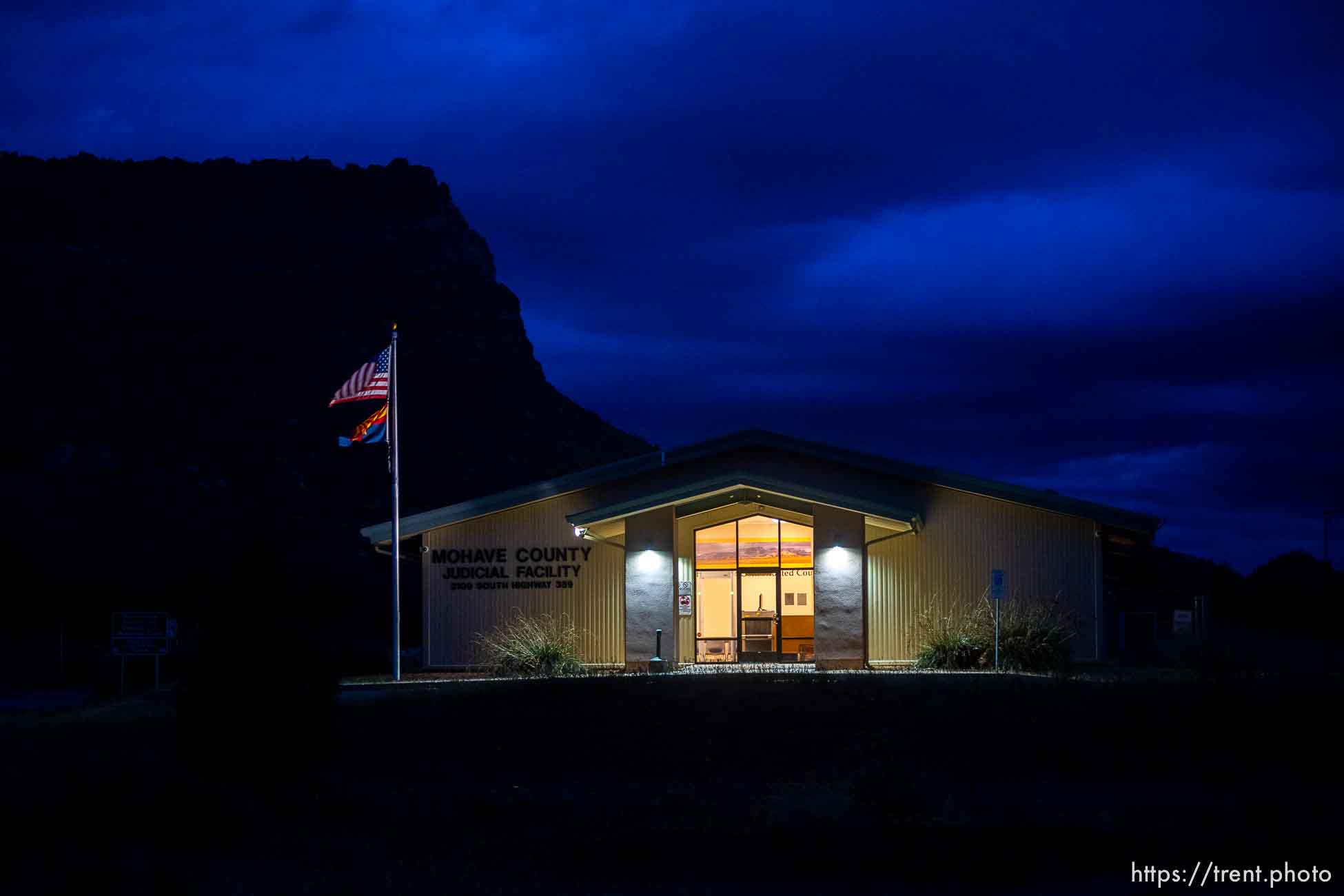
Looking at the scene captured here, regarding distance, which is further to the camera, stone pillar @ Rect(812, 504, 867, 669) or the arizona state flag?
the arizona state flag

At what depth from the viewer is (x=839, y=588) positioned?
1116 inches

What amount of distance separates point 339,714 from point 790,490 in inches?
422

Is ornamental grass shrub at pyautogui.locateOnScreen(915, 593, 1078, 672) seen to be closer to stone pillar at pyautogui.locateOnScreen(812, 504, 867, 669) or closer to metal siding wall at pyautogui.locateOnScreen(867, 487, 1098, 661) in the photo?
metal siding wall at pyautogui.locateOnScreen(867, 487, 1098, 661)

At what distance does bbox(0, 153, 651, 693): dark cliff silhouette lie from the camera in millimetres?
64250

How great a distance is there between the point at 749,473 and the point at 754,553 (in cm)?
275

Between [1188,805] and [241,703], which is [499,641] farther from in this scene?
[1188,805]

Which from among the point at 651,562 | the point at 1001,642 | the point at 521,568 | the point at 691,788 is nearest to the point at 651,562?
the point at 651,562

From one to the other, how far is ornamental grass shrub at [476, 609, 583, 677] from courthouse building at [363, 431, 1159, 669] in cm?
28

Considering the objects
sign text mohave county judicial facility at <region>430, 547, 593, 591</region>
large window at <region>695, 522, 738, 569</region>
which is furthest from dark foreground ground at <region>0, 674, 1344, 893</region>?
sign text mohave county judicial facility at <region>430, 547, 593, 591</region>

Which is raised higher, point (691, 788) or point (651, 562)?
point (651, 562)

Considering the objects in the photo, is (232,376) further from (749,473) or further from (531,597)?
(749,473)

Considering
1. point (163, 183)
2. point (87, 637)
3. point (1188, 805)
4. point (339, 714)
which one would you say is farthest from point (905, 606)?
point (163, 183)

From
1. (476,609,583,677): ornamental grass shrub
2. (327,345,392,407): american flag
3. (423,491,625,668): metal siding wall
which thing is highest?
(327,345,392,407): american flag

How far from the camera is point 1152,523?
94.2 feet
